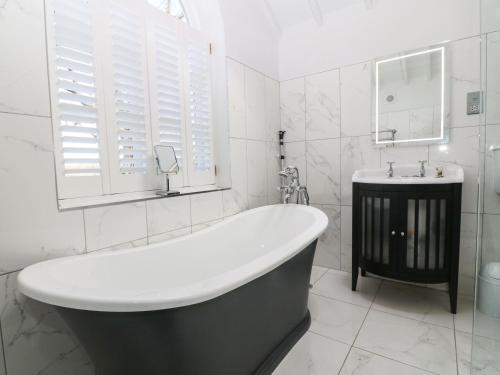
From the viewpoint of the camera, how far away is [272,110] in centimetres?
240

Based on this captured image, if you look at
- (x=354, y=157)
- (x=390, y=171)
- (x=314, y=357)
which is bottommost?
(x=314, y=357)

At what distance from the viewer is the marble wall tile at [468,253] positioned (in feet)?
5.70

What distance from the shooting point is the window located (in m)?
1.17

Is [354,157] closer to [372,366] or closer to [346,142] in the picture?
[346,142]

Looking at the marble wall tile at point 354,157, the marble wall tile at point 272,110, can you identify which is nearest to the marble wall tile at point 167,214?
the marble wall tile at point 272,110

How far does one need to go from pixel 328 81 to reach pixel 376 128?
57 centimetres

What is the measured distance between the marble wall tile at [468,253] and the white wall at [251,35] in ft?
6.24

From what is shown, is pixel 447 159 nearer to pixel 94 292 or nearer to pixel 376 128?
pixel 376 128

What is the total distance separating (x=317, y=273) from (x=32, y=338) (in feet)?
6.31

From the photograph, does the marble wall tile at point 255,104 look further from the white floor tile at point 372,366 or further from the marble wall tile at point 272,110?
the white floor tile at point 372,366

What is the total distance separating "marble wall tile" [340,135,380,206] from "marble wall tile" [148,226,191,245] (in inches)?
52.7

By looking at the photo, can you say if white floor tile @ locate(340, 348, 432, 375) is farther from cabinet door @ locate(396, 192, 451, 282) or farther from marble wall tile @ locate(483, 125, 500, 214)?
marble wall tile @ locate(483, 125, 500, 214)

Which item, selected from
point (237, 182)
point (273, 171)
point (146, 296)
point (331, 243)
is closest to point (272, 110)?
point (273, 171)

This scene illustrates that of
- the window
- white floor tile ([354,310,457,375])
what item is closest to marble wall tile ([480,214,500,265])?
white floor tile ([354,310,457,375])
